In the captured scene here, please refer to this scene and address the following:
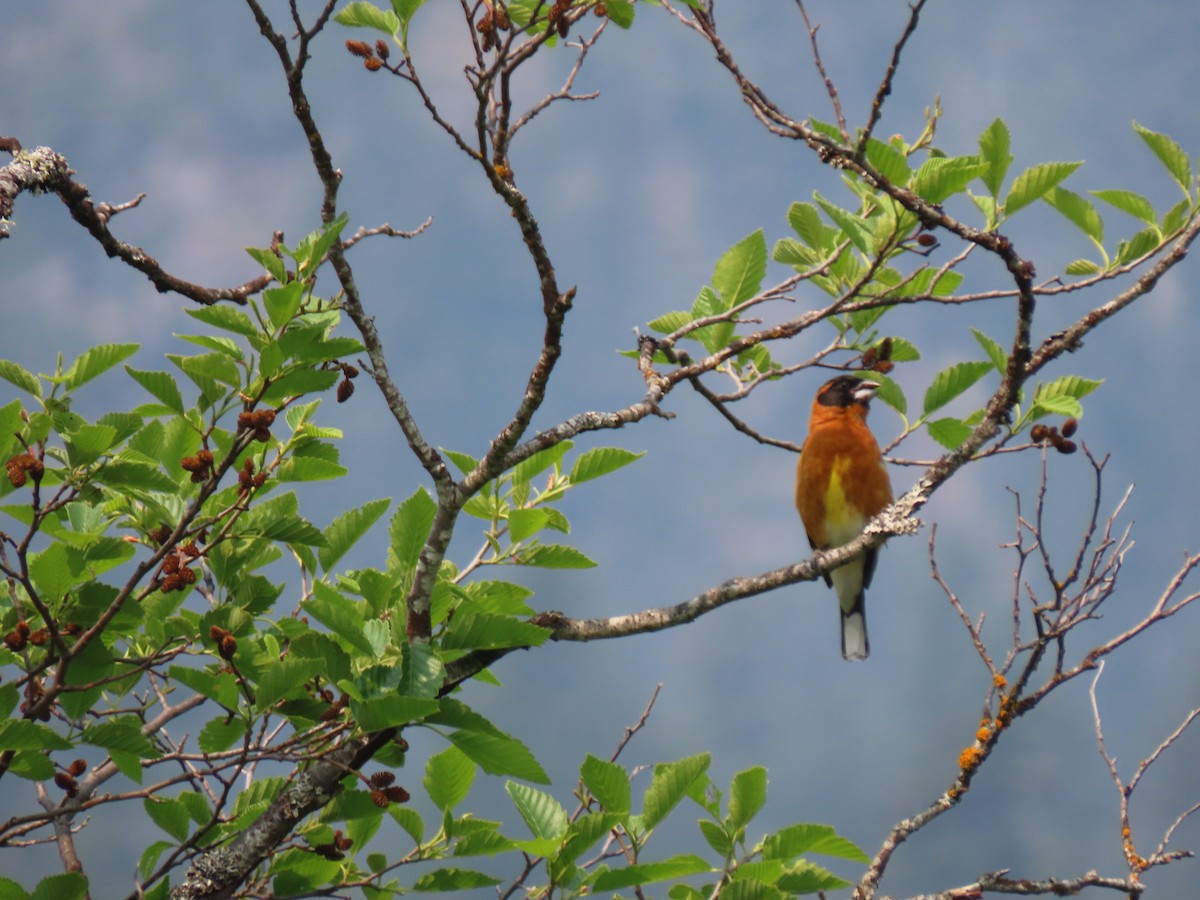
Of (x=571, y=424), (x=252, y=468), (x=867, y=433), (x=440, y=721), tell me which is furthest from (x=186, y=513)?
(x=867, y=433)

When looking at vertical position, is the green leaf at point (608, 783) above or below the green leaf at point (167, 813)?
below

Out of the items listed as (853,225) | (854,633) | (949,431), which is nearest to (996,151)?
(853,225)

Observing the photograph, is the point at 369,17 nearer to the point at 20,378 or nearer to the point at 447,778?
the point at 20,378

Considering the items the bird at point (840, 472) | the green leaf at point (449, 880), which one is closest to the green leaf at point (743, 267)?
the green leaf at point (449, 880)

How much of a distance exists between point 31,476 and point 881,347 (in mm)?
3040

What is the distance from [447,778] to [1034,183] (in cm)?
280

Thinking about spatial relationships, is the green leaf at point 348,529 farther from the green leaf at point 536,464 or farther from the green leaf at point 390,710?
the green leaf at point 390,710

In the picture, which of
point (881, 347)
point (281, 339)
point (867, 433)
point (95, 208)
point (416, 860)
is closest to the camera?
point (281, 339)

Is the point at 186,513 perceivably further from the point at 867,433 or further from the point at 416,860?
the point at 867,433

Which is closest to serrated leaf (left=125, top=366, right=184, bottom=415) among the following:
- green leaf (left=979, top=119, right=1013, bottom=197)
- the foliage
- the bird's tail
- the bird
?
the foliage

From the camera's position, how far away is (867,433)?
7.76m

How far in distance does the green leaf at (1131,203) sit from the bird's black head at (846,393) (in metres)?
3.71

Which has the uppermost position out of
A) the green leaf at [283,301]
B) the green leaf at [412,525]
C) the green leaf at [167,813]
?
the green leaf at [283,301]

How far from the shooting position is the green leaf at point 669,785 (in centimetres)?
340
